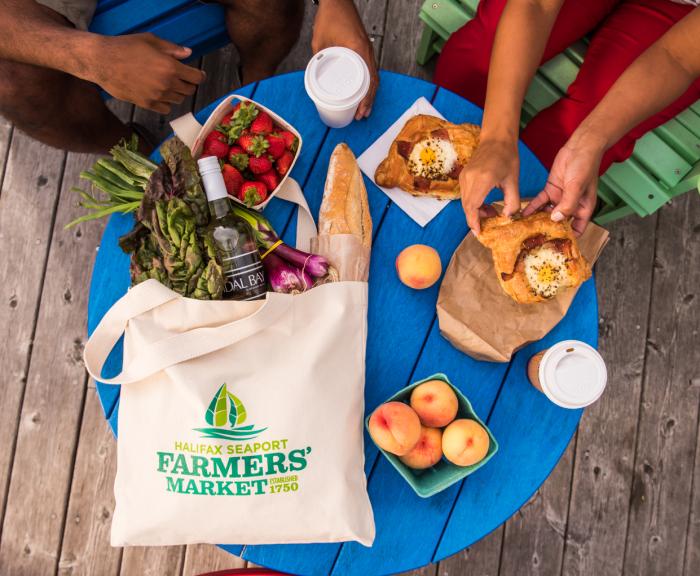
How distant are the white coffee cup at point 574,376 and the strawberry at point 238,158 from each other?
2.54 ft

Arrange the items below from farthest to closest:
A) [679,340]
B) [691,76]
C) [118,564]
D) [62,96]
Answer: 1. [679,340]
2. [118,564]
3. [62,96]
4. [691,76]

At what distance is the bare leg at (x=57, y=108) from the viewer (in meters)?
1.32

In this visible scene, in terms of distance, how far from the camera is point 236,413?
102 cm

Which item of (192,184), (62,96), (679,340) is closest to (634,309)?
(679,340)

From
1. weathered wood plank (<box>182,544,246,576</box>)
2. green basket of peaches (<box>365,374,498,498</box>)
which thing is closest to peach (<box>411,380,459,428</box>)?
green basket of peaches (<box>365,374,498,498</box>)

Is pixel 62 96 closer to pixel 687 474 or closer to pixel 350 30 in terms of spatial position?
pixel 350 30

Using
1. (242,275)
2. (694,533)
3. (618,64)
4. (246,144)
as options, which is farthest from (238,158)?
(694,533)

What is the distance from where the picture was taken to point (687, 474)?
192 centimetres

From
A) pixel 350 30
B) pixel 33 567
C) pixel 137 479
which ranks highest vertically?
pixel 350 30

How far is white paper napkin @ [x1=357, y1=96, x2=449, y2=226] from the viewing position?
1269 millimetres

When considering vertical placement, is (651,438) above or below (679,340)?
below

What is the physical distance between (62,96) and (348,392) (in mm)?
1094

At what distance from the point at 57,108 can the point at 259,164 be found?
0.66 m

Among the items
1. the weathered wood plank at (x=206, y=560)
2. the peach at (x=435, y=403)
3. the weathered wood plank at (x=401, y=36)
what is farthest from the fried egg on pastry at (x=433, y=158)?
the weathered wood plank at (x=206, y=560)
